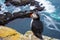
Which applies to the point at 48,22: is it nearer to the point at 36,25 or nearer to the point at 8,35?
the point at 8,35

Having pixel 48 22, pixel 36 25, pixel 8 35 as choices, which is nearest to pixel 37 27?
pixel 36 25

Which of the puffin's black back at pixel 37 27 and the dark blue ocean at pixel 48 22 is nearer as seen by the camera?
the puffin's black back at pixel 37 27

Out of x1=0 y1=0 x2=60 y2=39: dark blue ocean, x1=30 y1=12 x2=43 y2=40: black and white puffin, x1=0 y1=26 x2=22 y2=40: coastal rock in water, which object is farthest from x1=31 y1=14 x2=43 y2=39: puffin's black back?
x1=0 y1=0 x2=60 y2=39: dark blue ocean

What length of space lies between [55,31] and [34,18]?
3078mm

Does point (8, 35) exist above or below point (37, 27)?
below

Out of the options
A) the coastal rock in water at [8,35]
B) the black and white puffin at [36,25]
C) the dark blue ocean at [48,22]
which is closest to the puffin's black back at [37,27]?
the black and white puffin at [36,25]

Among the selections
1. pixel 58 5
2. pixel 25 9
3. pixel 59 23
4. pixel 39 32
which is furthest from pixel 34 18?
pixel 25 9

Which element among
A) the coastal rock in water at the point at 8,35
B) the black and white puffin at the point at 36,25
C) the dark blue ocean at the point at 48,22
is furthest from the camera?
the dark blue ocean at the point at 48,22

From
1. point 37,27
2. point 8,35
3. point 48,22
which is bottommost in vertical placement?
point 48,22

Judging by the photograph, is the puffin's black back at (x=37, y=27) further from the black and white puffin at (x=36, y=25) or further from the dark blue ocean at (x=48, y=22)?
the dark blue ocean at (x=48, y=22)

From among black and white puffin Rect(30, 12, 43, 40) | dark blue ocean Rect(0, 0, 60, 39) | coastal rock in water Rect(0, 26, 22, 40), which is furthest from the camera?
dark blue ocean Rect(0, 0, 60, 39)

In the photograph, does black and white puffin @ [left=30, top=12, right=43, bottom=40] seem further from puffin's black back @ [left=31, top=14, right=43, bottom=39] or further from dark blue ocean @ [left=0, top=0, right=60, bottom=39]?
dark blue ocean @ [left=0, top=0, right=60, bottom=39]

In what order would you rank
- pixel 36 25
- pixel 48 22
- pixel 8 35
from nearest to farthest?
pixel 36 25 → pixel 8 35 → pixel 48 22

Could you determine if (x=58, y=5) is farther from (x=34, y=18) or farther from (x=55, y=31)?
(x=34, y=18)
